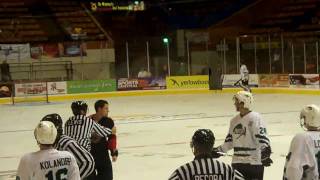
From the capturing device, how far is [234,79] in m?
27.8

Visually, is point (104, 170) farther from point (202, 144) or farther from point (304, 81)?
point (304, 81)

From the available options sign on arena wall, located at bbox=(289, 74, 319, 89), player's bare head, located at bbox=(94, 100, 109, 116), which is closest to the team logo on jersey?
player's bare head, located at bbox=(94, 100, 109, 116)

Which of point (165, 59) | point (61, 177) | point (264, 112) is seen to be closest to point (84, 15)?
Result: point (165, 59)

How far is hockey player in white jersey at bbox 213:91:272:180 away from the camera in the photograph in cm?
561

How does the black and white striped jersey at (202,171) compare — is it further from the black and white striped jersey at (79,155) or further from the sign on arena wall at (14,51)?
the sign on arena wall at (14,51)

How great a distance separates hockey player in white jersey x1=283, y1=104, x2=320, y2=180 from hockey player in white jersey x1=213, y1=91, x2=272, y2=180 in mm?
1433

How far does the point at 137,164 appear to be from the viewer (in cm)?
995

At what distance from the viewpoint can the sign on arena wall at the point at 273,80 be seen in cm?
2611

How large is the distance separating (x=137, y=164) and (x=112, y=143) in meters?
3.28

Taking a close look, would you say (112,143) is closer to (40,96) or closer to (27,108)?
(27,108)

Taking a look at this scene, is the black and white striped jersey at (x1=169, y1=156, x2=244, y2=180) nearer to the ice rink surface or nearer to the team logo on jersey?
the team logo on jersey

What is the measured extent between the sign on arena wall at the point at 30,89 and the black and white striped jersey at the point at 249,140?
21.4 meters

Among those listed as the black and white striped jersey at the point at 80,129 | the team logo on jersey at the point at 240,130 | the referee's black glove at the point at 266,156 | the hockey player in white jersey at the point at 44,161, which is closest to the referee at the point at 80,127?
the black and white striped jersey at the point at 80,129

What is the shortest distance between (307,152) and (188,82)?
78.7 ft
